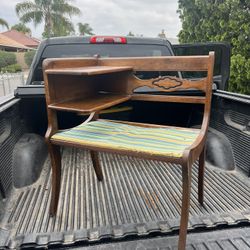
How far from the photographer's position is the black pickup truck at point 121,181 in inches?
63.2

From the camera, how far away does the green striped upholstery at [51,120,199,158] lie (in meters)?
1.54

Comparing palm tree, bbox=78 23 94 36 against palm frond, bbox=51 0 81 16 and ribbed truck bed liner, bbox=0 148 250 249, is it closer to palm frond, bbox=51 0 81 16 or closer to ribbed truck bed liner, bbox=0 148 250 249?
palm frond, bbox=51 0 81 16

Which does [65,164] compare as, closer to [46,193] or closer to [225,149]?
[46,193]

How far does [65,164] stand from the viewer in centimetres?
263

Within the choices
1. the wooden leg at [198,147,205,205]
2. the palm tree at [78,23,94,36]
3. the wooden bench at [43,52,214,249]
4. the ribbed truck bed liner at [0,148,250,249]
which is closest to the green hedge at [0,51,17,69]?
the palm tree at [78,23,94,36]

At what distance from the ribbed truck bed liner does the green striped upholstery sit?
1.69 ft

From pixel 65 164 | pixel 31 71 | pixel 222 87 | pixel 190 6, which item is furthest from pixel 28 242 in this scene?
pixel 190 6

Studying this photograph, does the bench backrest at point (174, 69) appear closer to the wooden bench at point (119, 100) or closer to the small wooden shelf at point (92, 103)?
the wooden bench at point (119, 100)

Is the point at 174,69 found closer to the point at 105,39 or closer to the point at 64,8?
the point at 105,39

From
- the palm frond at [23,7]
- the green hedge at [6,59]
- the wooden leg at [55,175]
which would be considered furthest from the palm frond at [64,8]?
the wooden leg at [55,175]

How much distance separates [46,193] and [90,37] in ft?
5.02

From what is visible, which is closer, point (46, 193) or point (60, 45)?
point (46, 193)

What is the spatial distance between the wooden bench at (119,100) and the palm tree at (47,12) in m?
19.6

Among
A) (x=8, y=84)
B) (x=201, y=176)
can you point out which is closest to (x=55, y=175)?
(x=201, y=176)
